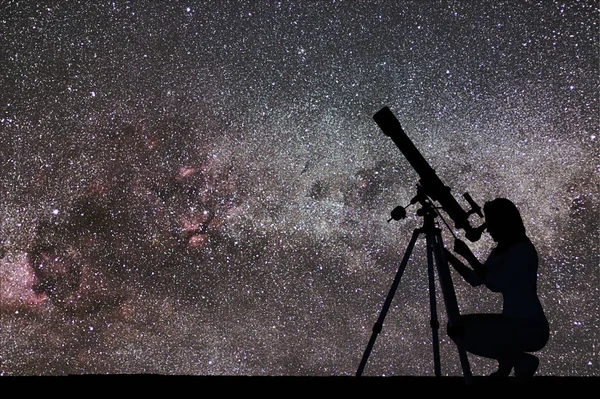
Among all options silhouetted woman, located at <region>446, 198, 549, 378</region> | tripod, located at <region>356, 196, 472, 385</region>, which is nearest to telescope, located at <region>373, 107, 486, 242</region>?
tripod, located at <region>356, 196, 472, 385</region>

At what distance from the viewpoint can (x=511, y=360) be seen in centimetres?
282

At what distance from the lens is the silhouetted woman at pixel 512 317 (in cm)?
273

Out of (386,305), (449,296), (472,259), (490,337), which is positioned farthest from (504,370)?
(386,305)

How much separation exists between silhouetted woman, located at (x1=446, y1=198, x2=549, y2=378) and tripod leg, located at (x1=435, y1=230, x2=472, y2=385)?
0.08 meters

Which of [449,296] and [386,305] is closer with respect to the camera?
[449,296]

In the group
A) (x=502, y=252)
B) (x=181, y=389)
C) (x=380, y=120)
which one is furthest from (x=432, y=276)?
(x=181, y=389)

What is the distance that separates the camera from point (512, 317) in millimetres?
2756

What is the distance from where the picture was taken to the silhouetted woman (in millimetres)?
2729

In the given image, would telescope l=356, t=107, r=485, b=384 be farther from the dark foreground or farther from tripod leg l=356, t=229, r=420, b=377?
the dark foreground

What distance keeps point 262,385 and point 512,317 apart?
61.6 inches

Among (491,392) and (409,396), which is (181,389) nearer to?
(409,396)

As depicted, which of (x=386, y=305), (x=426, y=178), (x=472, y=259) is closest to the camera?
(x=472, y=259)

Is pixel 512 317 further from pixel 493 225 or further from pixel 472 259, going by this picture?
pixel 493 225

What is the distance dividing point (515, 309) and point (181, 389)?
2034 millimetres
